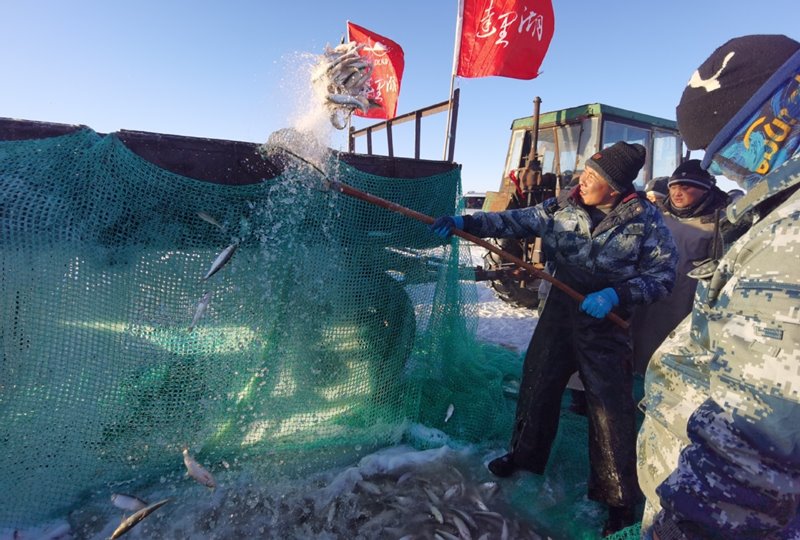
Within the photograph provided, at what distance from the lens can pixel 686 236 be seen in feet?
11.7

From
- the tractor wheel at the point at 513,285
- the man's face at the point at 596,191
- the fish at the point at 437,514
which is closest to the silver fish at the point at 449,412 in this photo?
the fish at the point at 437,514

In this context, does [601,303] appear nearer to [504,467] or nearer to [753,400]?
[504,467]

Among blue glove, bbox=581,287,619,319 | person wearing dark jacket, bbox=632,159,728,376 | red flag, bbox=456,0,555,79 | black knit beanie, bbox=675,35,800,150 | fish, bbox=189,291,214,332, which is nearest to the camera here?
black knit beanie, bbox=675,35,800,150

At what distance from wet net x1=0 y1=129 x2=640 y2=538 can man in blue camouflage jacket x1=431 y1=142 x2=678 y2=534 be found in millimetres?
524

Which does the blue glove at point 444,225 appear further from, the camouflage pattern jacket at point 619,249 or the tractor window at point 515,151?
the tractor window at point 515,151

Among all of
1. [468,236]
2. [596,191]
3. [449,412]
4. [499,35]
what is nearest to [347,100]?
[468,236]

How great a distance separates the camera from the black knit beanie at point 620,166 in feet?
8.75

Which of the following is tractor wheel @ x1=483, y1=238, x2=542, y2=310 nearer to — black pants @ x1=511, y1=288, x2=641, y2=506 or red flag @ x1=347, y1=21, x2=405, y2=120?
red flag @ x1=347, y1=21, x2=405, y2=120

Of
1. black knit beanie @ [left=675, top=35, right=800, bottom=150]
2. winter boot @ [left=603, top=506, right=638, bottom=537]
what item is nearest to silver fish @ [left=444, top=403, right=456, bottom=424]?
winter boot @ [left=603, top=506, right=638, bottom=537]

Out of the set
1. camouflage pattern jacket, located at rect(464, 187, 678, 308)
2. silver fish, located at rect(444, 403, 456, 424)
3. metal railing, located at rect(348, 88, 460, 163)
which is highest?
metal railing, located at rect(348, 88, 460, 163)

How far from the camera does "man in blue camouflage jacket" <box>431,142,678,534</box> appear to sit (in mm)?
2637

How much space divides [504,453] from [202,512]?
2.27 meters

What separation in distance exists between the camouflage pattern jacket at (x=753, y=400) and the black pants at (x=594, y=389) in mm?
1699

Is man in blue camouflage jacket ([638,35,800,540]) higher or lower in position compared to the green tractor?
lower
